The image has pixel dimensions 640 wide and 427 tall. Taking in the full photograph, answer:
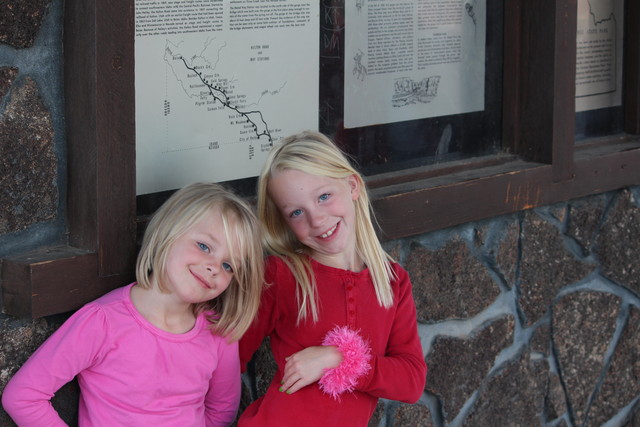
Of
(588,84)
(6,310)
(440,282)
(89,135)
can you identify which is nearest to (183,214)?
(89,135)

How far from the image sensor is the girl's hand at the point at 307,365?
2.39 m

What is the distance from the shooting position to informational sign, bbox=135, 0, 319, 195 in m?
2.51

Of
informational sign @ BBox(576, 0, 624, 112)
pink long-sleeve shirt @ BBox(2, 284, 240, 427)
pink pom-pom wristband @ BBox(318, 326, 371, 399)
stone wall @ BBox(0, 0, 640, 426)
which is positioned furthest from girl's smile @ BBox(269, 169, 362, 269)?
informational sign @ BBox(576, 0, 624, 112)

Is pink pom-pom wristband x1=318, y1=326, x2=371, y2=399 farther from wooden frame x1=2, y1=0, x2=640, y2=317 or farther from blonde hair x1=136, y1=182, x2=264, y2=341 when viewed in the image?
wooden frame x1=2, y1=0, x2=640, y2=317

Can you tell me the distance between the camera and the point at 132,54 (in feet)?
7.39

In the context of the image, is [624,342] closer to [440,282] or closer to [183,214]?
[440,282]

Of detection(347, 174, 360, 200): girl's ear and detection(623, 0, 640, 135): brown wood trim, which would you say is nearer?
detection(347, 174, 360, 200): girl's ear

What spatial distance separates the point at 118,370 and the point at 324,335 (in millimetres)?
552

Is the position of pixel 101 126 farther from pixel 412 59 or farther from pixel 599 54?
pixel 599 54

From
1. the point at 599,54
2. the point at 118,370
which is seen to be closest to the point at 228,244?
the point at 118,370

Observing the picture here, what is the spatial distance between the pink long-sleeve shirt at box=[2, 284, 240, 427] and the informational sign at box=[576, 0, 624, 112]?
2.26m

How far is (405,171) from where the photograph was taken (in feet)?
10.9

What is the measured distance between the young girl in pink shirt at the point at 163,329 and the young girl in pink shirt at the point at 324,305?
0.59 ft

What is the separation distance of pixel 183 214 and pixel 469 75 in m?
1.62
